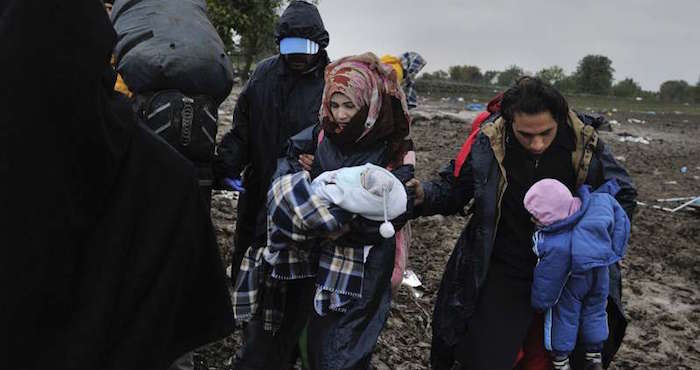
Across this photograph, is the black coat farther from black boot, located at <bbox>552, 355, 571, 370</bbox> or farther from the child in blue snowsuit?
black boot, located at <bbox>552, 355, 571, 370</bbox>

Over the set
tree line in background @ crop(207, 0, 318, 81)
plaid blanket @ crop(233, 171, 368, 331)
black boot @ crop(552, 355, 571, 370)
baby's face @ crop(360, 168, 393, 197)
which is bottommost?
black boot @ crop(552, 355, 571, 370)

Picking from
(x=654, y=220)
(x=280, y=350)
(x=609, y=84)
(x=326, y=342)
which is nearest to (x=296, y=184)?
(x=326, y=342)

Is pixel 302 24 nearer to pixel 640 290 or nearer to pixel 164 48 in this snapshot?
pixel 164 48

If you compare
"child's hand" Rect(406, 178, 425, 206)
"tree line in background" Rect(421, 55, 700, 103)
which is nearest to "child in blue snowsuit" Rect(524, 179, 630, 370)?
"child's hand" Rect(406, 178, 425, 206)

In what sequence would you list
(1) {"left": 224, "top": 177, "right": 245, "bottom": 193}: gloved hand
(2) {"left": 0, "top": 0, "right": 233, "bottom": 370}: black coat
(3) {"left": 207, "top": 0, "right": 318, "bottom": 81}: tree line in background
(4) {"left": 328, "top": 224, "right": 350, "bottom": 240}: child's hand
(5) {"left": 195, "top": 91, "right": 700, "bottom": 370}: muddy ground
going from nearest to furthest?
(2) {"left": 0, "top": 0, "right": 233, "bottom": 370}: black coat < (4) {"left": 328, "top": 224, "right": 350, "bottom": 240}: child's hand < (1) {"left": 224, "top": 177, "right": 245, "bottom": 193}: gloved hand < (5) {"left": 195, "top": 91, "right": 700, "bottom": 370}: muddy ground < (3) {"left": 207, "top": 0, "right": 318, "bottom": 81}: tree line in background

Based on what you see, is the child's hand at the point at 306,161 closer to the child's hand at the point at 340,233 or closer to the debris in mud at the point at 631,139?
the child's hand at the point at 340,233

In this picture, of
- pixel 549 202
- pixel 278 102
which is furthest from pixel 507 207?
pixel 278 102

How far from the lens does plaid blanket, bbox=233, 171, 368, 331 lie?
2172mm

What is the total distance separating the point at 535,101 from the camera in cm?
248

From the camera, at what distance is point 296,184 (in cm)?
224

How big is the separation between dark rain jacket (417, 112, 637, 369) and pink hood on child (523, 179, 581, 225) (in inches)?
6.4

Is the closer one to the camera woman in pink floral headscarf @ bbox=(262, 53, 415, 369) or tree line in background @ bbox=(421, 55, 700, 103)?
woman in pink floral headscarf @ bbox=(262, 53, 415, 369)

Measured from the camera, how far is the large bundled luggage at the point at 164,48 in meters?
2.08

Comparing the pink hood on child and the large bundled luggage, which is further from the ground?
the large bundled luggage
